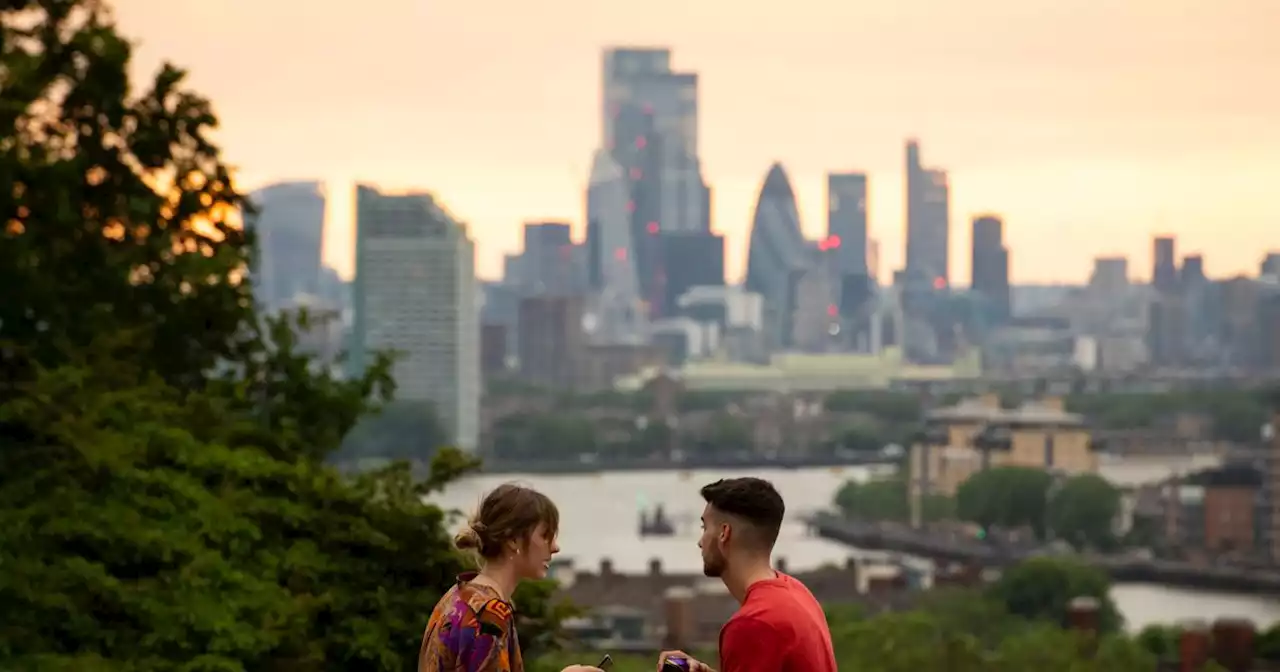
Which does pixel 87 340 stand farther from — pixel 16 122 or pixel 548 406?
pixel 548 406

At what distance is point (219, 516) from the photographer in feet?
34.1

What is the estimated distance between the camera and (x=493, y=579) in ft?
11.3

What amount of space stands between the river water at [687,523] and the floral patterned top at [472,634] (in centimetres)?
5086

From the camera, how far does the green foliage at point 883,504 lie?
85.6 m

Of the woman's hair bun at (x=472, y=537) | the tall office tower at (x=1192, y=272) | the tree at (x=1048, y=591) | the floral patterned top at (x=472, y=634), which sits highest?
the tall office tower at (x=1192, y=272)

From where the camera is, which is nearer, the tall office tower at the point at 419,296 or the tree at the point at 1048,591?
the tree at the point at 1048,591

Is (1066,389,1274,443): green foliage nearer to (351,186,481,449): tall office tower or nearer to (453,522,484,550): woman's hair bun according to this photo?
(351,186,481,449): tall office tower

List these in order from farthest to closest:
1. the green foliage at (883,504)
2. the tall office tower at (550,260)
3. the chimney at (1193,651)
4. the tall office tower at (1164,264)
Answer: the tall office tower at (550,260)
the tall office tower at (1164,264)
the green foliage at (883,504)
the chimney at (1193,651)

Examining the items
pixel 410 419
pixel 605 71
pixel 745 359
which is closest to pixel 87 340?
pixel 410 419

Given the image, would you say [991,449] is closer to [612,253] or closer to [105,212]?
[612,253]

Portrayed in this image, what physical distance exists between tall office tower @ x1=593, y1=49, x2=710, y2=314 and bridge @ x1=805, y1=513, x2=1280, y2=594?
2715 inches

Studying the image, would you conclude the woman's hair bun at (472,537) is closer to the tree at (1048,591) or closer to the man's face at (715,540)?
the man's face at (715,540)

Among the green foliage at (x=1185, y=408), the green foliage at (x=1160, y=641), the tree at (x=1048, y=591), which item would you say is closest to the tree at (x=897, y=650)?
the green foliage at (x=1160, y=641)

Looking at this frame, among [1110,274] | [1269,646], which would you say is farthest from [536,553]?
[1110,274]
